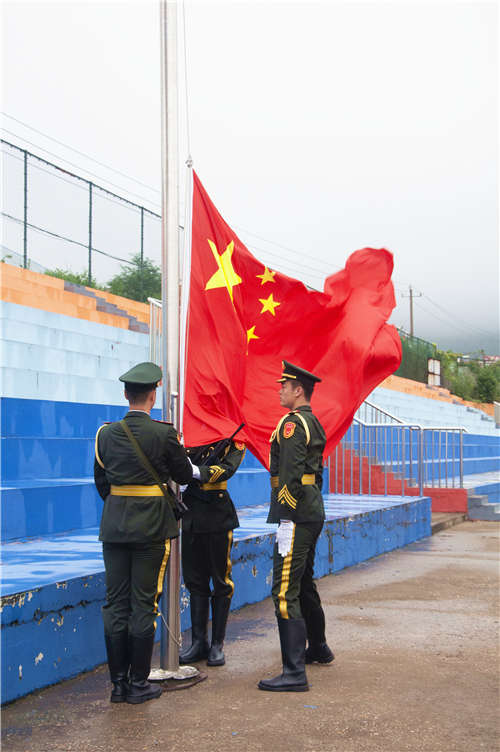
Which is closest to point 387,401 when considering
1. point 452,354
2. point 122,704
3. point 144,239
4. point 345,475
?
point 144,239

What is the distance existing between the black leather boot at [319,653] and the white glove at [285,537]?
82 centimetres

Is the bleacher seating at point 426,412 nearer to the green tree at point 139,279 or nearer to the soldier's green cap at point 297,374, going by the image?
the green tree at point 139,279

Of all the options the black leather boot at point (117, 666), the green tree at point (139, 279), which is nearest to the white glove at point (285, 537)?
the black leather boot at point (117, 666)

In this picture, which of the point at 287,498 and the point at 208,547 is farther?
the point at 208,547

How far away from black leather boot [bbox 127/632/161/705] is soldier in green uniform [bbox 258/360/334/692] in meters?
0.70

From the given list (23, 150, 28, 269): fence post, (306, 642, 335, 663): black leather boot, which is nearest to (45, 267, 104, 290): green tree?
(23, 150, 28, 269): fence post

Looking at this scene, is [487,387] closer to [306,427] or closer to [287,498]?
[306,427]

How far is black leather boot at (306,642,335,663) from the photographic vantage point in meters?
5.40

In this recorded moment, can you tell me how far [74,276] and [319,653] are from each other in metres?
17.8

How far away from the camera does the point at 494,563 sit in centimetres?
1000

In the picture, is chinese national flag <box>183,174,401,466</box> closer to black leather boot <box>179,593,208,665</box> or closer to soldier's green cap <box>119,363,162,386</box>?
soldier's green cap <box>119,363,162,386</box>

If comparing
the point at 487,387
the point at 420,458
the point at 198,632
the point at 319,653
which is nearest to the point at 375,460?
the point at 420,458

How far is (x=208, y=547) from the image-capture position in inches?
215

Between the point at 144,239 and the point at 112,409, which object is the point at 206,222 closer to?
the point at 112,409
